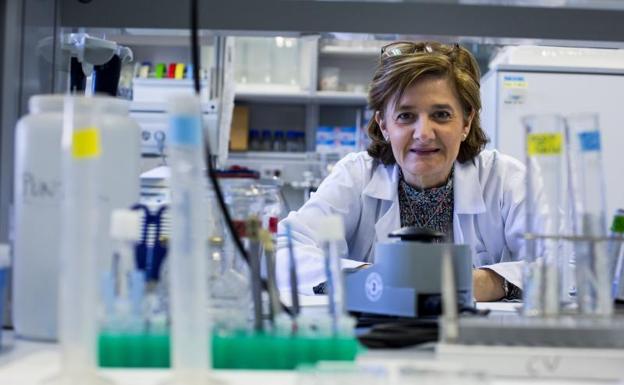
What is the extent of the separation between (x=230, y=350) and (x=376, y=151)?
4.69 ft

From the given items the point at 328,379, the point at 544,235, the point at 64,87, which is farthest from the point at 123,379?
the point at 64,87

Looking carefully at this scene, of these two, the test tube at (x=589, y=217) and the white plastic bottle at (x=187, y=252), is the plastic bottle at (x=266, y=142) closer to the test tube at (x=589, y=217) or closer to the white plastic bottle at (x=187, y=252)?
the test tube at (x=589, y=217)

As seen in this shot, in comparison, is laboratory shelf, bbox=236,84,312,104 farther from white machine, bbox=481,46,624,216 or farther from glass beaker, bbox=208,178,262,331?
glass beaker, bbox=208,178,262,331

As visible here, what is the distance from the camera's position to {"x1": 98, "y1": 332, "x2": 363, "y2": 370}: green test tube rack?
26.5 inches

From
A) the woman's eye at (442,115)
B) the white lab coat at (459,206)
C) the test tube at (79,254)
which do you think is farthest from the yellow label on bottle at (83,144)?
the woman's eye at (442,115)

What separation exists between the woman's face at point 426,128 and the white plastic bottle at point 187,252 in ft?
4.19

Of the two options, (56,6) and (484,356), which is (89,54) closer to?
(56,6)

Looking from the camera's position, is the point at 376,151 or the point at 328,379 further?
the point at 376,151

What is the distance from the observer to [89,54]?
112 cm

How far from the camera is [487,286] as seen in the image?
144 centimetres

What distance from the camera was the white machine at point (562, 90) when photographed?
326cm

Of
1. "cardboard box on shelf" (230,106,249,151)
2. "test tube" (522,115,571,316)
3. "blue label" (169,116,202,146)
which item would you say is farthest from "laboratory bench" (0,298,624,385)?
"cardboard box on shelf" (230,106,249,151)

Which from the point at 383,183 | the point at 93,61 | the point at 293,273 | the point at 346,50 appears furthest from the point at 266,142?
the point at 293,273

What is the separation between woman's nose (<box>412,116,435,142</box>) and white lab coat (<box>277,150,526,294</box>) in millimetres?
161
